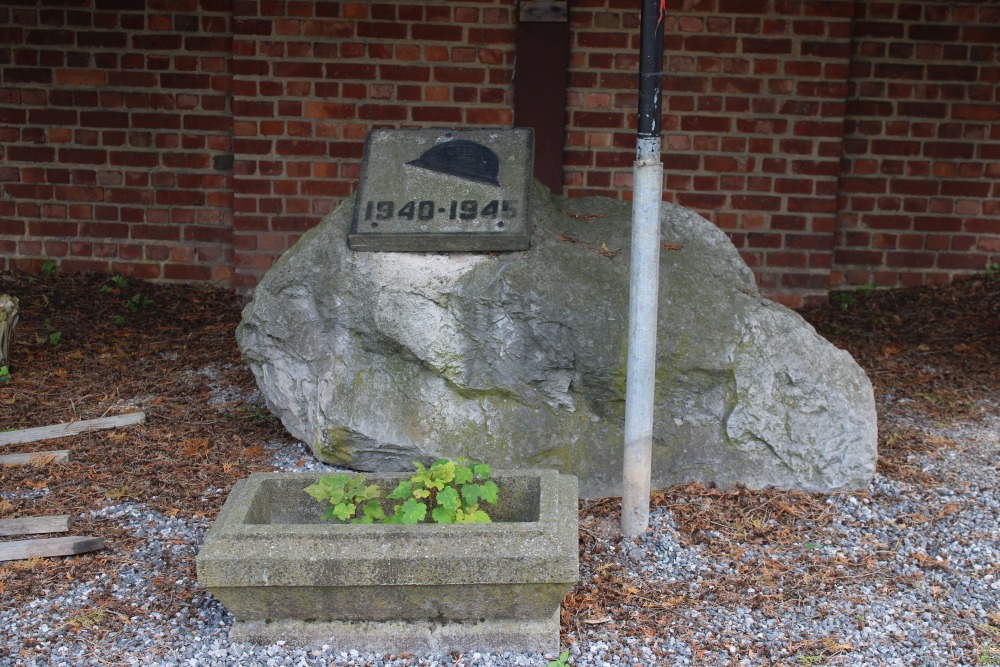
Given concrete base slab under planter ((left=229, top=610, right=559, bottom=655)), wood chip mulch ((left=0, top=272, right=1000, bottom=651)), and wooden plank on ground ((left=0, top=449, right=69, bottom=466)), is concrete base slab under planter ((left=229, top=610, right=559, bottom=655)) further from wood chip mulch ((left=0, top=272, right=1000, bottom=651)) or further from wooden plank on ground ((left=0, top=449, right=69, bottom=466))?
wooden plank on ground ((left=0, top=449, right=69, bottom=466))

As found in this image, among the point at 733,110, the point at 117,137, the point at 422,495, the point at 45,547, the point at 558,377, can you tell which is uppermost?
the point at 733,110

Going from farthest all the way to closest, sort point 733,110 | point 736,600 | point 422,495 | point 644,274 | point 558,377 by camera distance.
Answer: point 733,110, point 558,377, point 644,274, point 736,600, point 422,495

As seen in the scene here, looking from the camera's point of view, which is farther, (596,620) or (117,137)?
(117,137)

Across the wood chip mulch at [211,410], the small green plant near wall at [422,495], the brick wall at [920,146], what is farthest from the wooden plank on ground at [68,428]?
the brick wall at [920,146]

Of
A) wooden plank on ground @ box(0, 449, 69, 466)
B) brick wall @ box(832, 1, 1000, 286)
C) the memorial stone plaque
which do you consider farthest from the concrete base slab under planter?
brick wall @ box(832, 1, 1000, 286)

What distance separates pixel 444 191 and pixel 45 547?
2.00 metres

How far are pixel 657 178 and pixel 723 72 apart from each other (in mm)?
3260

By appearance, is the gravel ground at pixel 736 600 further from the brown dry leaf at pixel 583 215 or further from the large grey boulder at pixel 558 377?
the brown dry leaf at pixel 583 215

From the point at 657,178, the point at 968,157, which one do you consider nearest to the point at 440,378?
the point at 657,178

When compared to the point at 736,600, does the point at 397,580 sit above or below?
above

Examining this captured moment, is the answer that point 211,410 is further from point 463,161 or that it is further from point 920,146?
point 920,146

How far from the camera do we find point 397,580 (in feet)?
9.46

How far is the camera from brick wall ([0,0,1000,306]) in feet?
20.8

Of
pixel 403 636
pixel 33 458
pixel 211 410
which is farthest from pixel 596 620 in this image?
pixel 33 458
